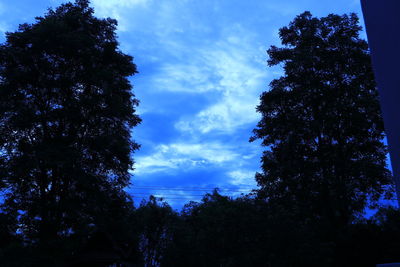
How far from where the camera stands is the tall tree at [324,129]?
81.6ft

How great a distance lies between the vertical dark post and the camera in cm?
701

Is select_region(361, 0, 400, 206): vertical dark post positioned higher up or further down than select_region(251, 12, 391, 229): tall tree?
further down

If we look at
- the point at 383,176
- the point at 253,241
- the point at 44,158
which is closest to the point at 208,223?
the point at 253,241

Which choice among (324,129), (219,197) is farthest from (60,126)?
(324,129)

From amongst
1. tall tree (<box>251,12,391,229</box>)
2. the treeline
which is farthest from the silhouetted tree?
tall tree (<box>251,12,391,229</box>)

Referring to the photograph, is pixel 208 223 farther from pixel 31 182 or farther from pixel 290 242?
pixel 31 182

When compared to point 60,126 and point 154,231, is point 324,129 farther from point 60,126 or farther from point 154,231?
point 154,231

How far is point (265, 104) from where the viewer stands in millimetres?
29703

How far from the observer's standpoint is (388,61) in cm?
738

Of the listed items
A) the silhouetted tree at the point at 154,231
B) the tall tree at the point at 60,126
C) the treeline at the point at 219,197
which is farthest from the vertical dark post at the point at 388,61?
the silhouetted tree at the point at 154,231

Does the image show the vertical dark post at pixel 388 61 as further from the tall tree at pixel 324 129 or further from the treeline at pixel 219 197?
the tall tree at pixel 324 129

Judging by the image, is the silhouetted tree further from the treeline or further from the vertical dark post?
the vertical dark post

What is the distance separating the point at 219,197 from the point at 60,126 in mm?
11304

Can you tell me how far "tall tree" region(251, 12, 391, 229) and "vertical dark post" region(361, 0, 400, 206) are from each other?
16.9m
